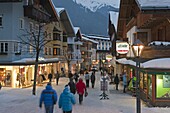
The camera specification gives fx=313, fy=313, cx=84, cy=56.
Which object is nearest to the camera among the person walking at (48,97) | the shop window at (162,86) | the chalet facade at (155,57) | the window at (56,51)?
the person walking at (48,97)

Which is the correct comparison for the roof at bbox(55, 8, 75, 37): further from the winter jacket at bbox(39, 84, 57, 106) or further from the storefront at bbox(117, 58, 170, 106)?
the winter jacket at bbox(39, 84, 57, 106)

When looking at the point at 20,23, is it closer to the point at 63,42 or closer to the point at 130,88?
the point at 130,88

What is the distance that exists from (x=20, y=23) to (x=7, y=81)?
6238mm

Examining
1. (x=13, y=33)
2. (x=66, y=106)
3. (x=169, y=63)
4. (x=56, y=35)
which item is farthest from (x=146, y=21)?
(x=56, y=35)

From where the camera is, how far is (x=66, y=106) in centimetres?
1140

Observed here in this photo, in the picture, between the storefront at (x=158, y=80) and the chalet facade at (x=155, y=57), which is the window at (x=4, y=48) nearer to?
the chalet facade at (x=155, y=57)

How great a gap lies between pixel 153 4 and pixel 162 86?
16.8 ft

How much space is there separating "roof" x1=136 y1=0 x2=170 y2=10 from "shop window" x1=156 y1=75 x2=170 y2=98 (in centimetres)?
427

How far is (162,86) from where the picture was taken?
1819cm

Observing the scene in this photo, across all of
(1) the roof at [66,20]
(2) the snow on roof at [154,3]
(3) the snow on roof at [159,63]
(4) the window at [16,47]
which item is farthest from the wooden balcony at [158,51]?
(1) the roof at [66,20]

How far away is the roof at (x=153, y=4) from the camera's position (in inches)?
754

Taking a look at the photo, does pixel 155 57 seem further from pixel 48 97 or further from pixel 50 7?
pixel 50 7

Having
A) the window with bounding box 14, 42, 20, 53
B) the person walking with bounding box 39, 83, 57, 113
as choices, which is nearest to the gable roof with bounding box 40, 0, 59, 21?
the window with bounding box 14, 42, 20, 53

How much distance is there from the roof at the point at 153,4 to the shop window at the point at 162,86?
4.27 meters
